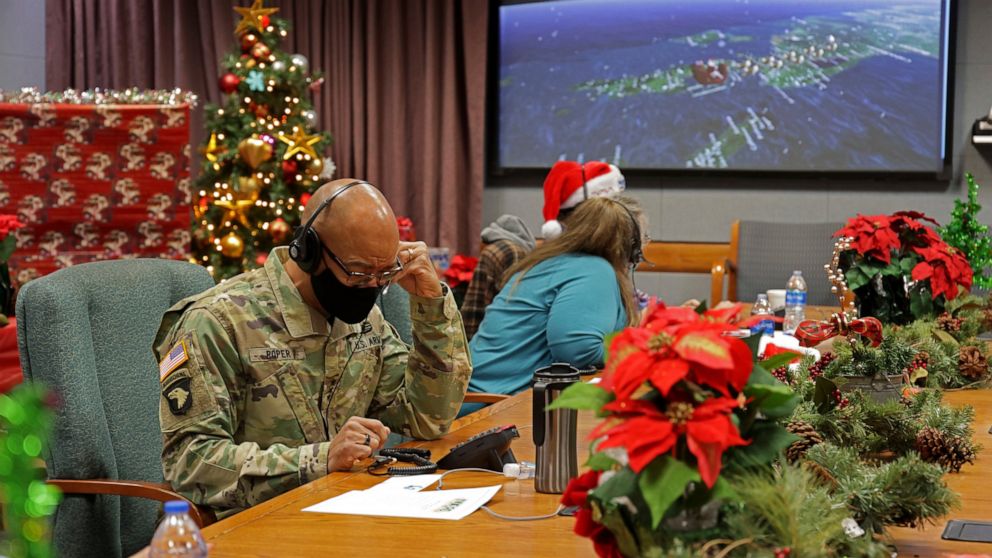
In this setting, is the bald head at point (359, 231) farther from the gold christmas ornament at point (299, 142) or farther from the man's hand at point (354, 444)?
the gold christmas ornament at point (299, 142)

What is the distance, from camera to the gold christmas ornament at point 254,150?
236 inches

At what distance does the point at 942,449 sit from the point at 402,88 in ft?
17.3

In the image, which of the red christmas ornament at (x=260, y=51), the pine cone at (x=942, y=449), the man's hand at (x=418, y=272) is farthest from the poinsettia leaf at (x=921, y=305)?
the red christmas ornament at (x=260, y=51)

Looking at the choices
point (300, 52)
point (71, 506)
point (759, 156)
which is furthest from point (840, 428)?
point (300, 52)

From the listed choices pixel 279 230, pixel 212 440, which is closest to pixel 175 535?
pixel 212 440

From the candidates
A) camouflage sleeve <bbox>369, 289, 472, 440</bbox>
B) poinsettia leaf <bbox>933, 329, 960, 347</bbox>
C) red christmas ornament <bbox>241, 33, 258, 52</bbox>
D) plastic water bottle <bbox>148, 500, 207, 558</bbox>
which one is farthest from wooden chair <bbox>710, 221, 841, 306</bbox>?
plastic water bottle <bbox>148, 500, 207, 558</bbox>

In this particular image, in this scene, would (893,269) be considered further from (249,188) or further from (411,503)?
(249,188)

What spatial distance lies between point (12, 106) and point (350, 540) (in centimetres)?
470

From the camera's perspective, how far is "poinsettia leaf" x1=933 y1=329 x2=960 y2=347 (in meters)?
2.56

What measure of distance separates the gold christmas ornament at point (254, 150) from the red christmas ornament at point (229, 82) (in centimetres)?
31

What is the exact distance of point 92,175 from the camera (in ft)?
18.2

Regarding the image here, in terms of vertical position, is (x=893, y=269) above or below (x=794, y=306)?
above

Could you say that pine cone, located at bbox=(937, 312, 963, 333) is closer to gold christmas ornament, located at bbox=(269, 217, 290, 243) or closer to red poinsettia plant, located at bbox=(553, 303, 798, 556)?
red poinsettia plant, located at bbox=(553, 303, 798, 556)

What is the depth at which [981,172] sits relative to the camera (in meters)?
5.72
